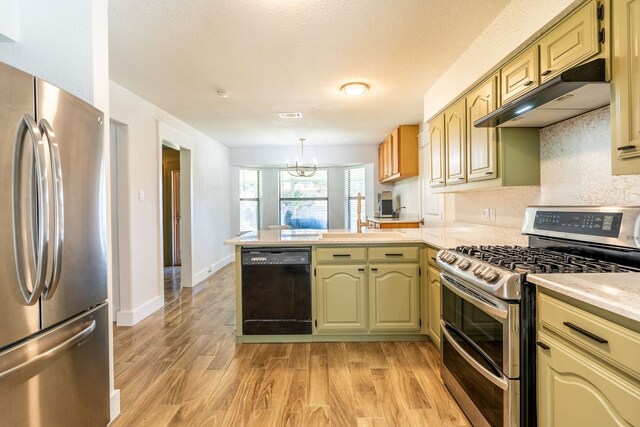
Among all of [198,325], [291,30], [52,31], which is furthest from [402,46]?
[198,325]

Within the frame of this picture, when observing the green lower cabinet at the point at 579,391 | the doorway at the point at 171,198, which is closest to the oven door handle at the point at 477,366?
the green lower cabinet at the point at 579,391

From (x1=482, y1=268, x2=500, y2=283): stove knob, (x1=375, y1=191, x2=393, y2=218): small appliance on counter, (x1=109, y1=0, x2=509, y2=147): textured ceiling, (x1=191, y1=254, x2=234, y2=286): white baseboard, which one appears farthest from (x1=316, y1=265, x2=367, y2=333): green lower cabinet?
(x1=375, y1=191, x2=393, y2=218): small appliance on counter

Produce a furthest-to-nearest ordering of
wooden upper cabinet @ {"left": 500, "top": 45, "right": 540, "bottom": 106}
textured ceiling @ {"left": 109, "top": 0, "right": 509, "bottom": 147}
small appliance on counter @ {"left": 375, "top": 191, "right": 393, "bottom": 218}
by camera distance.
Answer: small appliance on counter @ {"left": 375, "top": 191, "right": 393, "bottom": 218} → textured ceiling @ {"left": 109, "top": 0, "right": 509, "bottom": 147} → wooden upper cabinet @ {"left": 500, "top": 45, "right": 540, "bottom": 106}

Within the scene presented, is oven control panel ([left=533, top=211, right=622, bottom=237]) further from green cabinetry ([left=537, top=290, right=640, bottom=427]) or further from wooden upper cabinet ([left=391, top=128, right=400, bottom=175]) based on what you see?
wooden upper cabinet ([left=391, top=128, right=400, bottom=175])

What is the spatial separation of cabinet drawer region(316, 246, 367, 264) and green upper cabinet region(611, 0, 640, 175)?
5.62 ft

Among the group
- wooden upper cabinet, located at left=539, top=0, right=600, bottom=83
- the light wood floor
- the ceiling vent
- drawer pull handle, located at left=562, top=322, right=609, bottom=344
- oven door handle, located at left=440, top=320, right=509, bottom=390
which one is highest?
the ceiling vent

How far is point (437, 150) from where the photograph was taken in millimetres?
3070

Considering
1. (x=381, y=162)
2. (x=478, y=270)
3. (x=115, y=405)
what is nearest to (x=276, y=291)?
(x=115, y=405)

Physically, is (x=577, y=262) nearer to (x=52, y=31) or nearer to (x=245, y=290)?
(x=245, y=290)

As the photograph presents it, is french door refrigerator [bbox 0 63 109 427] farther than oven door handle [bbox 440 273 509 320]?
No

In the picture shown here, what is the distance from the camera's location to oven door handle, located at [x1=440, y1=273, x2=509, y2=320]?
1.35 meters

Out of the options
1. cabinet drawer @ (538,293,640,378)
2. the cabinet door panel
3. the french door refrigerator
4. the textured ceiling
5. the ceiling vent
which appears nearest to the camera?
cabinet drawer @ (538,293,640,378)

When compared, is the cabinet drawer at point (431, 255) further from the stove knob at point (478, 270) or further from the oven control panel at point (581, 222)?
the stove knob at point (478, 270)

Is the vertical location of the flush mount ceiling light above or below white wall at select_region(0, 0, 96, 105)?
above
